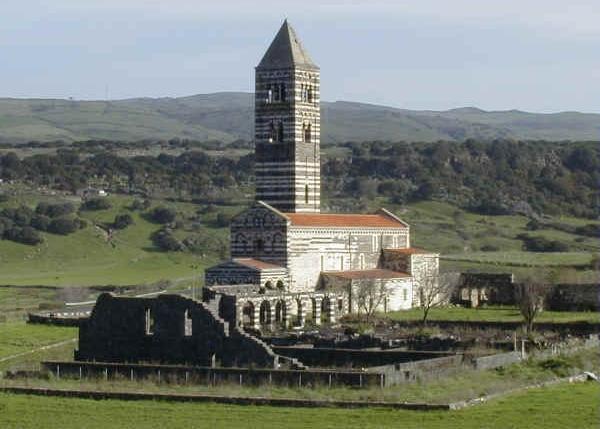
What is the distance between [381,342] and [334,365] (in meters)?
5.80

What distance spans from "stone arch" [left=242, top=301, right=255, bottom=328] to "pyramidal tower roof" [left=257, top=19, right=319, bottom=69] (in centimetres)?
1626

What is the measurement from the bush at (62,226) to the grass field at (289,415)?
72.7 metres

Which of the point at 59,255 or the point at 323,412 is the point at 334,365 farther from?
the point at 59,255

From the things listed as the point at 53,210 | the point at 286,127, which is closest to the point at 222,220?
the point at 53,210

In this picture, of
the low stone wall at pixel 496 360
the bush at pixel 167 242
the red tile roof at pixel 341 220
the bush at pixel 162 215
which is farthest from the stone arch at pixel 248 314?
the bush at pixel 162 215

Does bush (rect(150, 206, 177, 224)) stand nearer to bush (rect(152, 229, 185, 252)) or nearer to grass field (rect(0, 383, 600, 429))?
bush (rect(152, 229, 185, 252))

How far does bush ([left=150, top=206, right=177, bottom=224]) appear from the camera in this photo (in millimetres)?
128250

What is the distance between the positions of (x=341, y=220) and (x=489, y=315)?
9.02 metres

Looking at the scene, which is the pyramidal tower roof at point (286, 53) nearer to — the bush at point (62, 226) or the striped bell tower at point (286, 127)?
the striped bell tower at point (286, 127)

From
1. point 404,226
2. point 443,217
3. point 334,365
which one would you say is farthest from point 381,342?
point 443,217

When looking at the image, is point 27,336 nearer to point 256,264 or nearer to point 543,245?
point 256,264

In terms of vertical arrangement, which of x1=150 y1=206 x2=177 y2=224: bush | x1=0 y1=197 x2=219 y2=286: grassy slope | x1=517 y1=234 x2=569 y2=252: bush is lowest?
x1=0 y1=197 x2=219 y2=286: grassy slope

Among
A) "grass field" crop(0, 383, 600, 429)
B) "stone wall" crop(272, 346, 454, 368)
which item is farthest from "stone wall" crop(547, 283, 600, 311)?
"grass field" crop(0, 383, 600, 429)

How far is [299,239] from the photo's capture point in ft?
269
